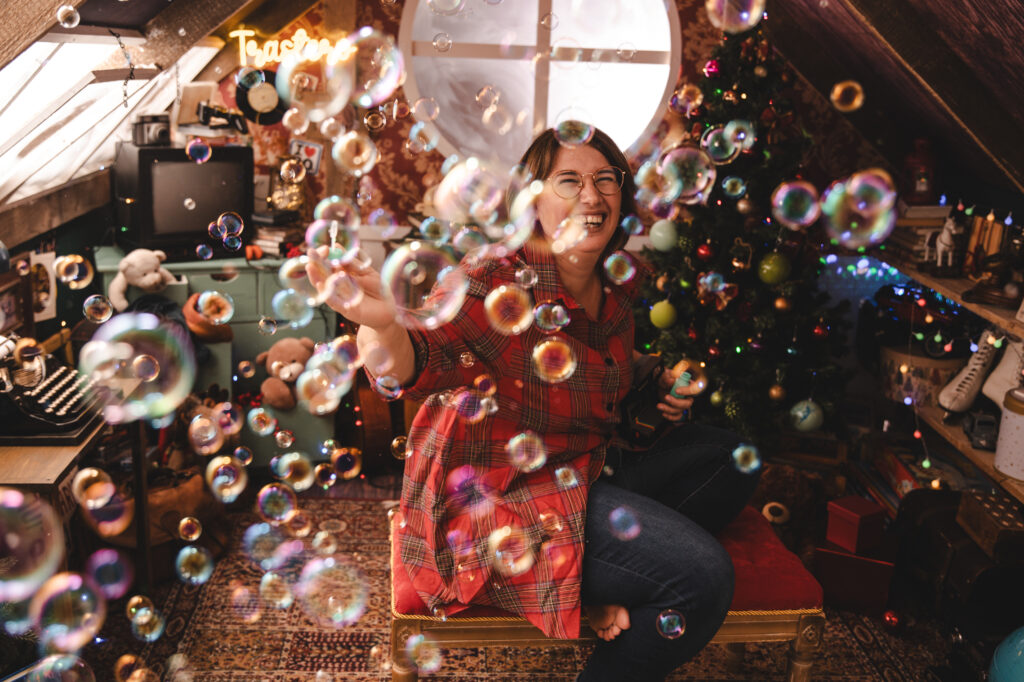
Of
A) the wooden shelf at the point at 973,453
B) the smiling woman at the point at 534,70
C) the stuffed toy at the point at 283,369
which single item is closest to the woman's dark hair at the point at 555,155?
the wooden shelf at the point at 973,453

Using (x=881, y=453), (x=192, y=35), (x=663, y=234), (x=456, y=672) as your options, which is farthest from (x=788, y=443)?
(x=192, y=35)

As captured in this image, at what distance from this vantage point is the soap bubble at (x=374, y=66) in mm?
2459

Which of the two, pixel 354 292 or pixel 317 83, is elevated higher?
pixel 317 83

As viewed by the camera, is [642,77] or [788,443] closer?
[788,443]

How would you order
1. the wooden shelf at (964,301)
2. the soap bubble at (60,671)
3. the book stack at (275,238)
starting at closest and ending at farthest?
the soap bubble at (60,671)
the wooden shelf at (964,301)
the book stack at (275,238)

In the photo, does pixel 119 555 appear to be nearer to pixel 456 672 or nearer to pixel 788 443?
pixel 456 672

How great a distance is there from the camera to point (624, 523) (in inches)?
66.9

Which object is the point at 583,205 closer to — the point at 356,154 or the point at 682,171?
the point at 682,171

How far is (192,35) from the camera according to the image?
305 centimetres

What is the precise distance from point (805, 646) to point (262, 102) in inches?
123

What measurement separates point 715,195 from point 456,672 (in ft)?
6.44

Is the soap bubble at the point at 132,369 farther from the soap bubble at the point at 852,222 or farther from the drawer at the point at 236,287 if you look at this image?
the soap bubble at the point at 852,222

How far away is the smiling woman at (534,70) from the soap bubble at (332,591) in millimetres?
2064

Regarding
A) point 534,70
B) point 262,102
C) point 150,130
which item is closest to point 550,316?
point 150,130
